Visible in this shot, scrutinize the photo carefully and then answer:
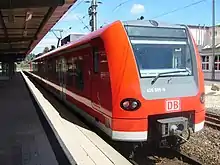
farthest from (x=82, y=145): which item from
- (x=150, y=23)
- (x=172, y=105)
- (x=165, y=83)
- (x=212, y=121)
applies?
(x=212, y=121)

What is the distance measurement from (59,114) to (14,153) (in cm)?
385

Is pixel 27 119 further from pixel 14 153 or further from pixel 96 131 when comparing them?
pixel 14 153

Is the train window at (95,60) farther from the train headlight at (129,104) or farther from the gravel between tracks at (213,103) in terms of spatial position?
the gravel between tracks at (213,103)

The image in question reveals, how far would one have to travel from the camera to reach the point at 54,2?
1050 centimetres

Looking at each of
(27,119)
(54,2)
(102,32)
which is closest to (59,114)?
(27,119)

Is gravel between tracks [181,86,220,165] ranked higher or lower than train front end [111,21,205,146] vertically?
lower

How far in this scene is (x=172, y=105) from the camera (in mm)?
6402

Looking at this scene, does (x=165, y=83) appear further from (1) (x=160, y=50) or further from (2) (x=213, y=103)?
(2) (x=213, y=103)

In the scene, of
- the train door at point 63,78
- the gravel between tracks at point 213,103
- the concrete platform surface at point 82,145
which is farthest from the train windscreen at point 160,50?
the gravel between tracks at point 213,103

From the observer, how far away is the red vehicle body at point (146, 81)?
20.1ft

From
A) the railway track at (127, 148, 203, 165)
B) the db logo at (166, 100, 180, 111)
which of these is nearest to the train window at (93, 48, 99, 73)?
the db logo at (166, 100, 180, 111)

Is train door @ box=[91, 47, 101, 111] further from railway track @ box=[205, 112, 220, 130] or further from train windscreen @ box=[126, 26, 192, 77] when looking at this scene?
railway track @ box=[205, 112, 220, 130]

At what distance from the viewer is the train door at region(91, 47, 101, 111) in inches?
280

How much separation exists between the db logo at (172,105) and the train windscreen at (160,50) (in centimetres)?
56
